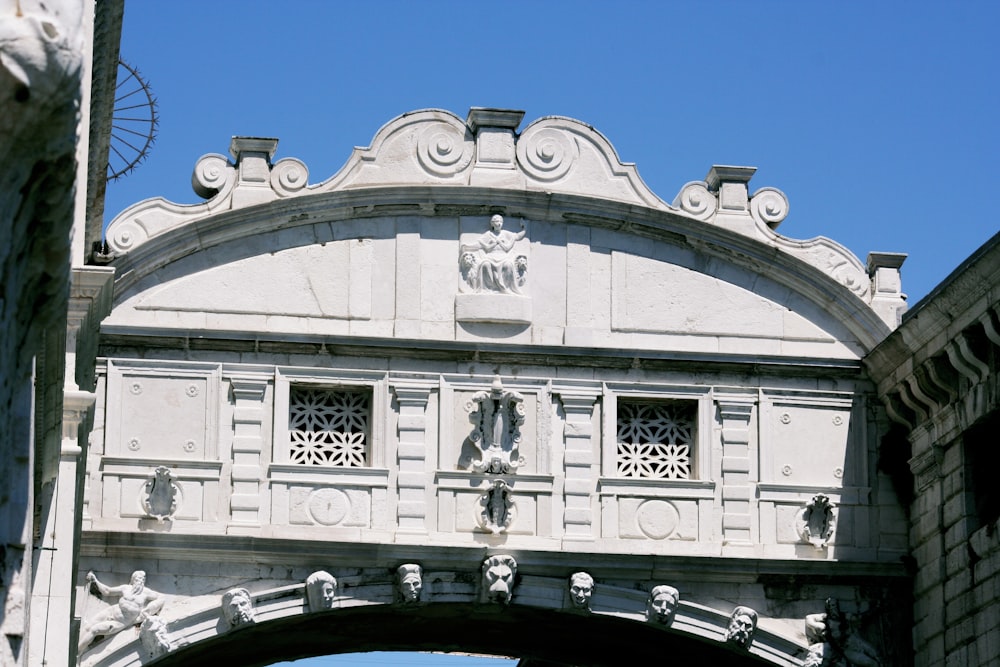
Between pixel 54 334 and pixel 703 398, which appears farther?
pixel 703 398

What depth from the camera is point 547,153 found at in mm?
22312

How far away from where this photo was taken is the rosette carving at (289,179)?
71.4 feet

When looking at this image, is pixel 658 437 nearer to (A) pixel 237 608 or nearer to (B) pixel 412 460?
(B) pixel 412 460

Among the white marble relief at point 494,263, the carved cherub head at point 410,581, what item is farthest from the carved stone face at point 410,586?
the white marble relief at point 494,263

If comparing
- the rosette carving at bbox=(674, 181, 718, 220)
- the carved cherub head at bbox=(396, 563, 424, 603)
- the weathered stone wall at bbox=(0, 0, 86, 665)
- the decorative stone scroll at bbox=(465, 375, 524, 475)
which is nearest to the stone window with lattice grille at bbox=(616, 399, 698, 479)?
the decorative stone scroll at bbox=(465, 375, 524, 475)

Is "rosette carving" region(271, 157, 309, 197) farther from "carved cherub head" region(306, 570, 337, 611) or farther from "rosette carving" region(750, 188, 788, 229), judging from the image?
"rosette carving" region(750, 188, 788, 229)

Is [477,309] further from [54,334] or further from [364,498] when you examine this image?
[54,334]

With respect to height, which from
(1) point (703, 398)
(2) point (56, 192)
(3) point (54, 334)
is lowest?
(2) point (56, 192)

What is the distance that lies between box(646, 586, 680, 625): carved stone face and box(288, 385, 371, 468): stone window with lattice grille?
2766mm

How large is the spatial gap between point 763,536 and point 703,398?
1.34 meters

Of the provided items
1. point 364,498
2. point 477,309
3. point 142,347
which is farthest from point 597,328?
point 142,347

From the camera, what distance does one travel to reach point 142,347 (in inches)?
843

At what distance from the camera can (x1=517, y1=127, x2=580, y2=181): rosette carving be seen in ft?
73.1

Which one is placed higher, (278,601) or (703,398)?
(703,398)
